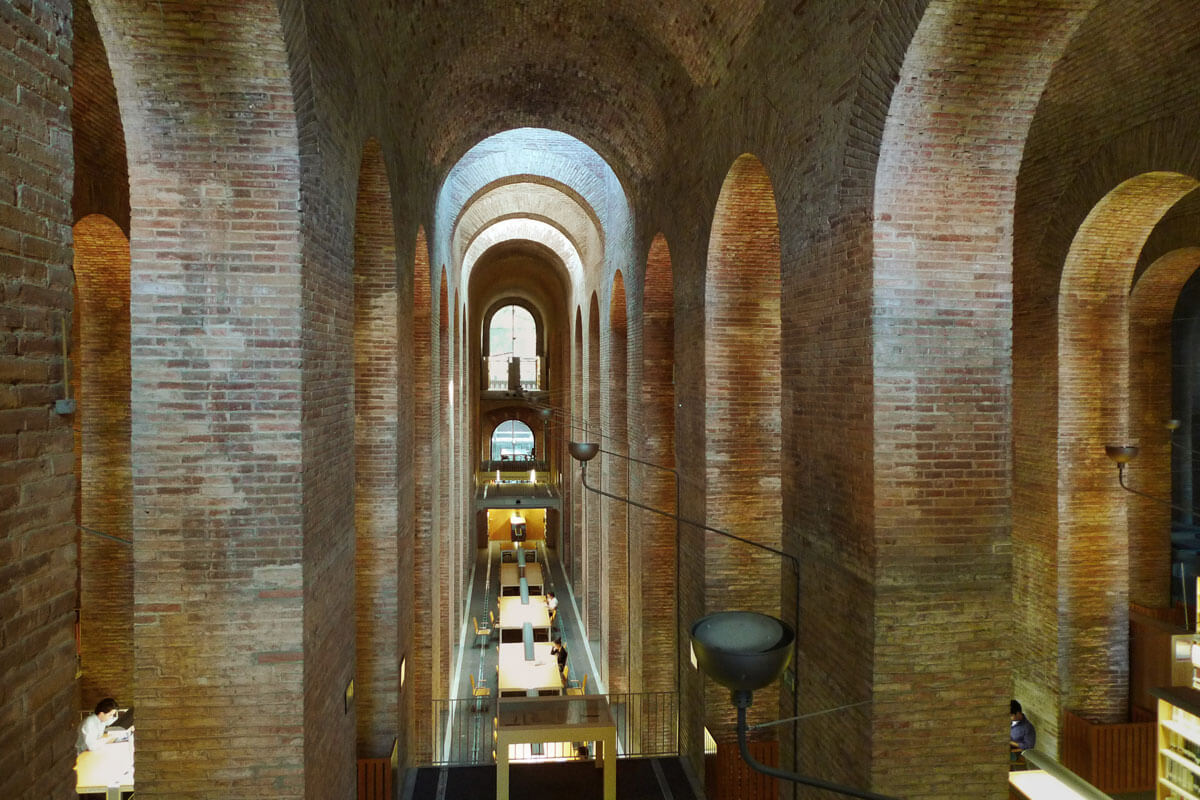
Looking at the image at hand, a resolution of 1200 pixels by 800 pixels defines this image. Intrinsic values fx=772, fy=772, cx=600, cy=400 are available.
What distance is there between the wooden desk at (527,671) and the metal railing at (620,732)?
18.6 inches

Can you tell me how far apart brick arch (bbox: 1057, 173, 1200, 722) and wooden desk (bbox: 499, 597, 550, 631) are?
8.80m

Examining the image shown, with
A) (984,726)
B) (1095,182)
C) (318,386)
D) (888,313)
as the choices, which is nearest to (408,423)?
(318,386)

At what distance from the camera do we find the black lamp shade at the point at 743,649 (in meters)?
2.40

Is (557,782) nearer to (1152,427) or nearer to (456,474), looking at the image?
(1152,427)

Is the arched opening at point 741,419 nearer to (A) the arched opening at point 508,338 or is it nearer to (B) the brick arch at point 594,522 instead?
(B) the brick arch at point 594,522

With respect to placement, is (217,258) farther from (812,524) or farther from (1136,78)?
(1136,78)

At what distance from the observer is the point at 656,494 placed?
10312 mm

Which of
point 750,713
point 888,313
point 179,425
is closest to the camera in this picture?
point 179,425

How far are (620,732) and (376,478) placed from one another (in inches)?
323

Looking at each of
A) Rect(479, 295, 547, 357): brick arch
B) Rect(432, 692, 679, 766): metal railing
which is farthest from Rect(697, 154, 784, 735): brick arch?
Rect(479, 295, 547, 357): brick arch

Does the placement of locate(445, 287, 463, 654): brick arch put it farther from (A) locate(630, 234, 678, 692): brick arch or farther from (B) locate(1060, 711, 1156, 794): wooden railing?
(B) locate(1060, 711, 1156, 794): wooden railing

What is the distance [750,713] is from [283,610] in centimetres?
511

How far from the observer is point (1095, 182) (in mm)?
7527

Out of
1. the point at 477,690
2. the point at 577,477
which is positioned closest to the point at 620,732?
the point at 477,690
